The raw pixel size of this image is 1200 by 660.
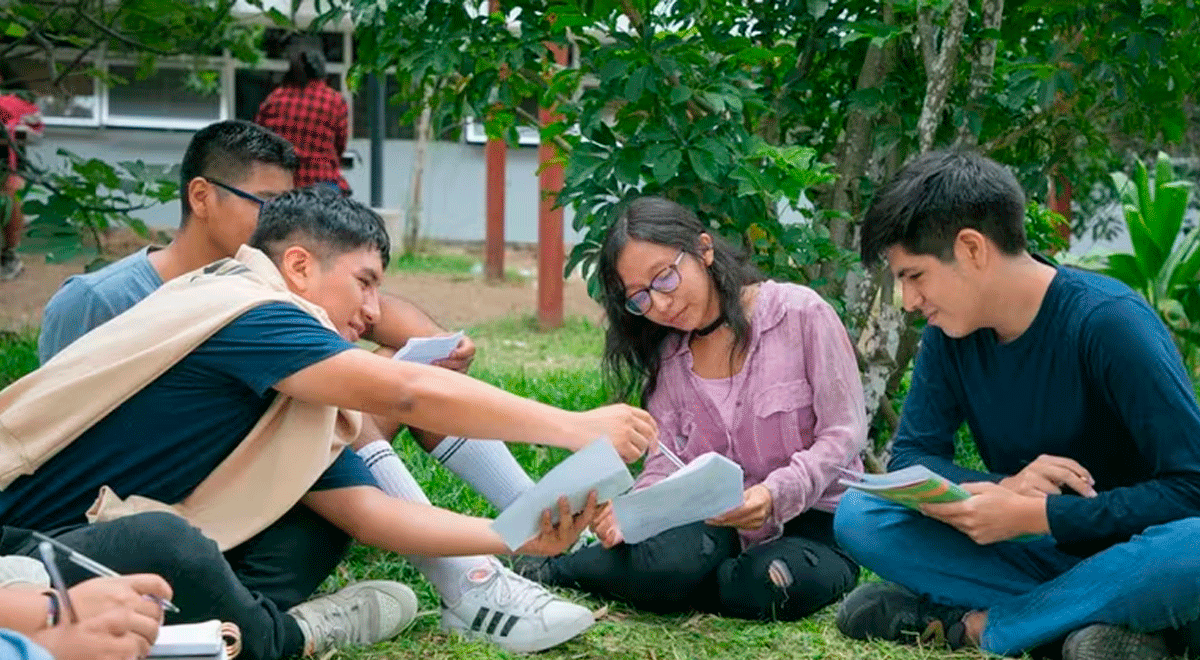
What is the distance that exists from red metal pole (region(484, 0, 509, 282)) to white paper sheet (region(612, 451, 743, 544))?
7.46 metres

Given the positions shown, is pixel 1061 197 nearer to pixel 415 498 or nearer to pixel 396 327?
pixel 396 327

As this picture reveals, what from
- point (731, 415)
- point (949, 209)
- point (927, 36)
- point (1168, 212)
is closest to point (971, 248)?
point (949, 209)

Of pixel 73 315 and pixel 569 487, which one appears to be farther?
pixel 73 315

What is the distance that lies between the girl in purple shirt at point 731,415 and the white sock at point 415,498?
0.33 meters

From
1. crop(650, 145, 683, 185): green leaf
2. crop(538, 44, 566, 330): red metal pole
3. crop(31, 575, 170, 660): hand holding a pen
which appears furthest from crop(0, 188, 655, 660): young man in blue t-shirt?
crop(538, 44, 566, 330): red metal pole

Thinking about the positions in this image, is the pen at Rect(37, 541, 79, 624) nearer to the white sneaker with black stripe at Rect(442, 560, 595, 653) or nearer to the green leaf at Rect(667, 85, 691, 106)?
the white sneaker with black stripe at Rect(442, 560, 595, 653)

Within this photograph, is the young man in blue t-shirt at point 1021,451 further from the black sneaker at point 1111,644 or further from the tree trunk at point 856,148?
the tree trunk at point 856,148

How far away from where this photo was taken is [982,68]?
5062 mm

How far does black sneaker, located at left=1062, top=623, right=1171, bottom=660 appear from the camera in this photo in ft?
10.7

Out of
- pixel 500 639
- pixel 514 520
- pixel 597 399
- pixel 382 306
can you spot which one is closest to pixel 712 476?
pixel 514 520

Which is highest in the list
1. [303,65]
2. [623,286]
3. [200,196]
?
[303,65]

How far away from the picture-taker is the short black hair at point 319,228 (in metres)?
3.51

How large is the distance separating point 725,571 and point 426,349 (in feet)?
2.85

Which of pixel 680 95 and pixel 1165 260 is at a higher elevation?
pixel 680 95
